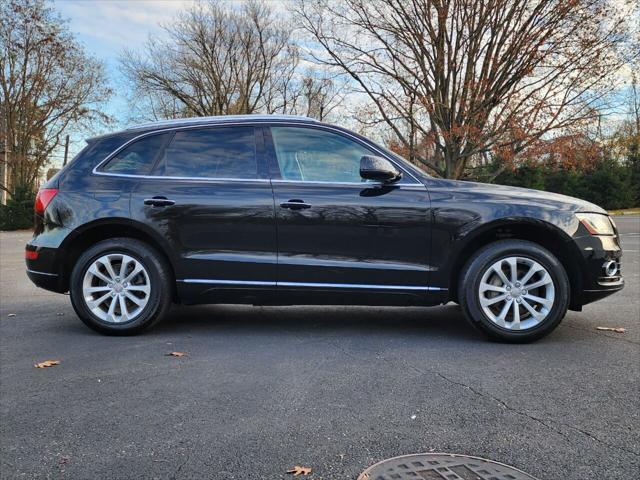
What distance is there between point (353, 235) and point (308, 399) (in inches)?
64.2

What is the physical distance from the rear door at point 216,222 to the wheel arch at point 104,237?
0.07 metres

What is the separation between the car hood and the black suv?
12 millimetres

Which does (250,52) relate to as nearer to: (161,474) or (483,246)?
(483,246)

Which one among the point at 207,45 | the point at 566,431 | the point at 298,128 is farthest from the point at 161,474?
the point at 207,45

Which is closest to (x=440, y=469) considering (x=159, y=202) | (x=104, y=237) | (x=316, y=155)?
(x=316, y=155)

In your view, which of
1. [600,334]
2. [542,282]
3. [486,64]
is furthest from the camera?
[486,64]

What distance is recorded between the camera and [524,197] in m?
4.37

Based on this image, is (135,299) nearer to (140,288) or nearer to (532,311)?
(140,288)

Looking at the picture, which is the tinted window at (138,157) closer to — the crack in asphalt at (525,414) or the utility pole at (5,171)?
the crack in asphalt at (525,414)

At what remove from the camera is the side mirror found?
169 inches

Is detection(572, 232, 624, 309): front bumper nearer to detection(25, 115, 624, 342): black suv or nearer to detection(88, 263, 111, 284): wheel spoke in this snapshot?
detection(25, 115, 624, 342): black suv

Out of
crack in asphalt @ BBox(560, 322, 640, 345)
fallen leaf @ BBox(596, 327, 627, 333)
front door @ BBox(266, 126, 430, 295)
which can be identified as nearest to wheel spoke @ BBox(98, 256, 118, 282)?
front door @ BBox(266, 126, 430, 295)

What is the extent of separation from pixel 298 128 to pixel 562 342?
2.75 metres

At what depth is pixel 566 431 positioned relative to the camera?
2.64 meters
